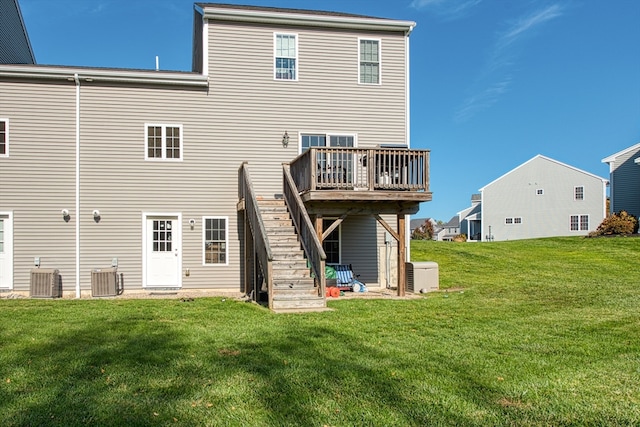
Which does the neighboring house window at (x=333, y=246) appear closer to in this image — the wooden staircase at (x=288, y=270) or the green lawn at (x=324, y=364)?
the wooden staircase at (x=288, y=270)

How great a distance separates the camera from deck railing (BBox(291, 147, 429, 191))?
1138 cm

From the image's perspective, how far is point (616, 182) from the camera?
1160 inches

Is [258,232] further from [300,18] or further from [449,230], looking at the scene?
[449,230]

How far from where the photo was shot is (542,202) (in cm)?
3597

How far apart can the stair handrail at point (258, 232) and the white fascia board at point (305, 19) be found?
4111 mm

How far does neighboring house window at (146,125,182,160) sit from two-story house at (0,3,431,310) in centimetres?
3

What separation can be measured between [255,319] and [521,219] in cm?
3317

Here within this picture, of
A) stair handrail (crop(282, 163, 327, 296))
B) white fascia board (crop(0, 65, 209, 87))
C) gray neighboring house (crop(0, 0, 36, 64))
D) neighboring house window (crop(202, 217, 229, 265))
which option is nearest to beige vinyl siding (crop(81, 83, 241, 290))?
neighboring house window (crop(202, 217, 229, 265))

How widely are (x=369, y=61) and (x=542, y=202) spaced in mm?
26482

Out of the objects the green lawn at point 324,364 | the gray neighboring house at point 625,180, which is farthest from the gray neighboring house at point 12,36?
the gray neighboring house at point 625,180

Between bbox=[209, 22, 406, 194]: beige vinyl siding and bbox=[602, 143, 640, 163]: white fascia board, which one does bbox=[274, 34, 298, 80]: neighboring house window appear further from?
bbox=[602, 143, 640, 163]: white fascia board

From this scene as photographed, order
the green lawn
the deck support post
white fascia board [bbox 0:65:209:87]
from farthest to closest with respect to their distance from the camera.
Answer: white fascia board [bbox 0:65:209:87] < the deck support post < the green lawn

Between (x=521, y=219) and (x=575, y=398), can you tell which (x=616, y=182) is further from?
(x=575, y=398)

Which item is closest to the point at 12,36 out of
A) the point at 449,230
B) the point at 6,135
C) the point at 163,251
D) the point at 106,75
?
the point at 6,135
